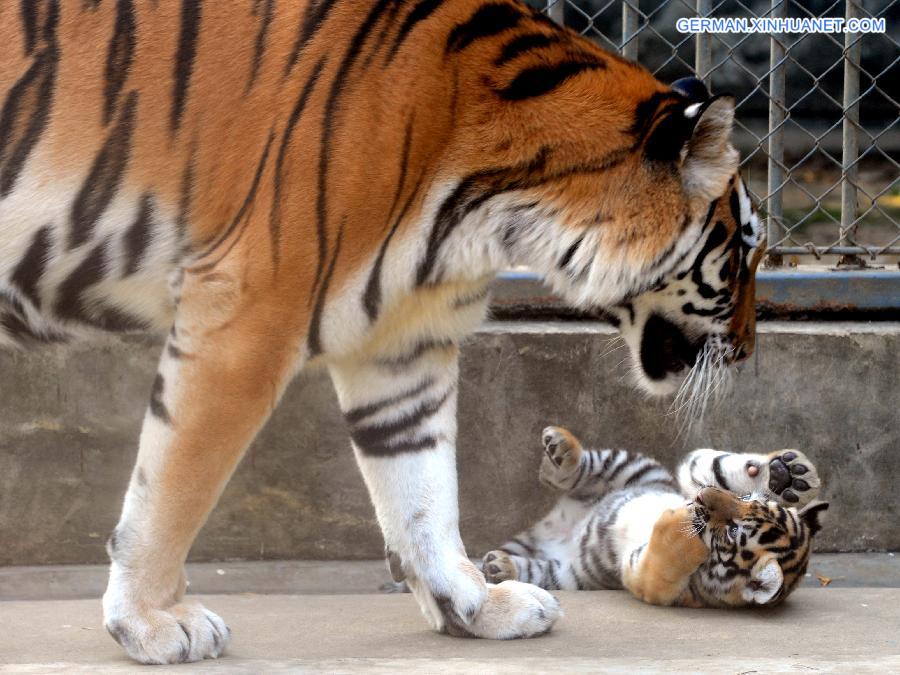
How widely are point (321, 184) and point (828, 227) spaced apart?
6.30 metres

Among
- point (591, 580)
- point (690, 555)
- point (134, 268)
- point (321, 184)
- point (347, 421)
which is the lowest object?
point (591, 580)

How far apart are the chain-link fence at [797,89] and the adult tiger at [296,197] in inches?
44.9

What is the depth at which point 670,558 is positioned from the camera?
3531mm

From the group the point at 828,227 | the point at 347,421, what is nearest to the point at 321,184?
the point at 347,421

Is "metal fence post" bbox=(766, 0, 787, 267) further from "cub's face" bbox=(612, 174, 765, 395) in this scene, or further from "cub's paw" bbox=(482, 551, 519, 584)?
"cub's paw" bbox=(482, 551, 519, 584)

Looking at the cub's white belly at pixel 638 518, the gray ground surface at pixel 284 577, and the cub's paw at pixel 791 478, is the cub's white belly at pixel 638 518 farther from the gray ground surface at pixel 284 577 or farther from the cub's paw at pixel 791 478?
the gray ground surface at pixel 284 577

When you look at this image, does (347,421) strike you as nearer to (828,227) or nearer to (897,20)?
(897,20)

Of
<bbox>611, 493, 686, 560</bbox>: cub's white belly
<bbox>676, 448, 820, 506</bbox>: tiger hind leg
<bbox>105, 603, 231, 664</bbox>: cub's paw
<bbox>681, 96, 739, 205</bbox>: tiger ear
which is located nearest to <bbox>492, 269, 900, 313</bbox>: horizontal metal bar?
<bbox>676, 448, 820, 506</bbox>: tiger hind leg

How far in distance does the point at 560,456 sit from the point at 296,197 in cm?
143

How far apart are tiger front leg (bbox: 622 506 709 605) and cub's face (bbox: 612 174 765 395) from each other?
40cm

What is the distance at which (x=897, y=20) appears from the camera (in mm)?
5418

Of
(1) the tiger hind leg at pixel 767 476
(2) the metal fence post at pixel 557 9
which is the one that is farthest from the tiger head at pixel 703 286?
(2) the metal fence post at pixel 557 9

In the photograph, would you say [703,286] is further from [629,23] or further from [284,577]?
[284,577]

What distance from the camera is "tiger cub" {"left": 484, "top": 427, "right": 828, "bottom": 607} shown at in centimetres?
357
